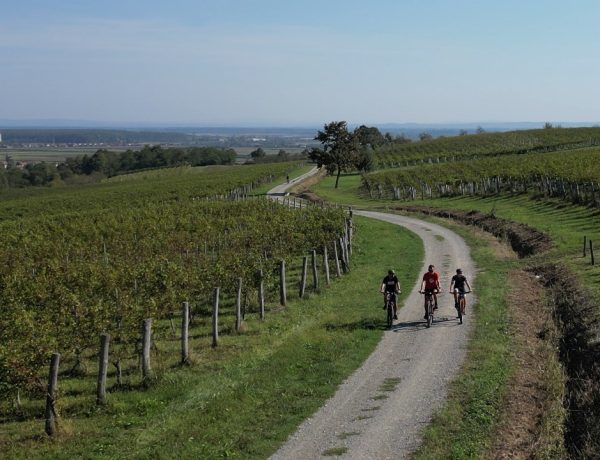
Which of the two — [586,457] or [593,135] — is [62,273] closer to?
[586,457]

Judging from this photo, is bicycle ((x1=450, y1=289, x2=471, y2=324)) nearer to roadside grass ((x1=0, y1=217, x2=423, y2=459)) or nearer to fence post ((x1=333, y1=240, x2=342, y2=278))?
roadside grass ((x1=0, y1=217, x2=423, y2=459))

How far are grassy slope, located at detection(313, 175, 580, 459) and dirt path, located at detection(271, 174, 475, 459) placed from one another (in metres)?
0.39

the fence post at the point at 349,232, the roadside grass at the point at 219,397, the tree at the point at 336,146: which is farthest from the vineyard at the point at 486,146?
the roadside grass at the point at 219,397

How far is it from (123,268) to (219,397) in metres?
12.6

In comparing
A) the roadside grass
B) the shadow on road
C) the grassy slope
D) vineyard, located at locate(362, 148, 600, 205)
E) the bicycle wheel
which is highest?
vineyard, located at locate(362, 148, 600, 205)

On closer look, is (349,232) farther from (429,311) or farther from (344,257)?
(429,311)

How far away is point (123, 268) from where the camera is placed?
2788 centimetres

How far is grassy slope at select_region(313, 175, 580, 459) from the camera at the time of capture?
1384 centimetres

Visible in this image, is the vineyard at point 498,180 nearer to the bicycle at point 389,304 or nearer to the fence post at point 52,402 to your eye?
the bicycle at point 389,304

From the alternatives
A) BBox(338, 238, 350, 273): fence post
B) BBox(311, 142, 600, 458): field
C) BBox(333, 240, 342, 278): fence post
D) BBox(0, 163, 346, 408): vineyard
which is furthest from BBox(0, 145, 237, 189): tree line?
A: BBox(311, 142, 600, 458): field

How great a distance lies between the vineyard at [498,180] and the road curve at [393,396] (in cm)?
2985

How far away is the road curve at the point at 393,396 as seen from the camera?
45.2ft

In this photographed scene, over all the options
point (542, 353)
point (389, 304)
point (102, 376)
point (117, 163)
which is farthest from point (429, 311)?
point (117, 163)

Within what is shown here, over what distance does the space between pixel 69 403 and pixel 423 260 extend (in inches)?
913
